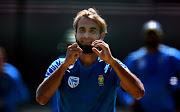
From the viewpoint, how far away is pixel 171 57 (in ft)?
14.1

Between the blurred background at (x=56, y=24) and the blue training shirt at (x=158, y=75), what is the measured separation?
186 inches

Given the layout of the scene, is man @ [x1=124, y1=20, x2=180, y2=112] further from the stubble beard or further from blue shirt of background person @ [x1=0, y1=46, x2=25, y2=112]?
the stubble beard

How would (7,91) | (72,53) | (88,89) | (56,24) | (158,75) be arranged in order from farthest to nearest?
(56,24)
(7,91)
(158,75)
(88,89)
(72,53)

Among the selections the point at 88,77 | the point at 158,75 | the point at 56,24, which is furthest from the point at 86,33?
the point at 56,24

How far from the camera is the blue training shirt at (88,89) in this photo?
229 cm

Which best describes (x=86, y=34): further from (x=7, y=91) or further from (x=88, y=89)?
(x=7, y=91)

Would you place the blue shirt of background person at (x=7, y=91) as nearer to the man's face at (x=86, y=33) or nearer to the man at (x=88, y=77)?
the man at (x=88, y=77)

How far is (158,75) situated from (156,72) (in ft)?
0.17

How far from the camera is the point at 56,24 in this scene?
31.0ft

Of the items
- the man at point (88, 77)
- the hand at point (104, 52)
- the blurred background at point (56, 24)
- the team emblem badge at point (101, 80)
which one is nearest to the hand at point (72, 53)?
the man at point (88, 77)

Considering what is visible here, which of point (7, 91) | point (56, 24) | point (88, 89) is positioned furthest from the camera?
point (56, 24)

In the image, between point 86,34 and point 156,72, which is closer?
point 86,34

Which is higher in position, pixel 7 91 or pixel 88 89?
pixel 88 89

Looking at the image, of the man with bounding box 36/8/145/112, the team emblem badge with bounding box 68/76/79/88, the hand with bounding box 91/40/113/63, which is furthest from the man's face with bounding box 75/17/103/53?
the team emblem badge with bounding box 68/76/79/88
